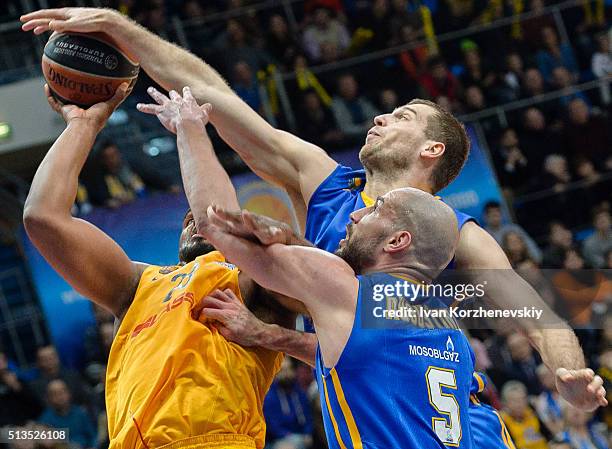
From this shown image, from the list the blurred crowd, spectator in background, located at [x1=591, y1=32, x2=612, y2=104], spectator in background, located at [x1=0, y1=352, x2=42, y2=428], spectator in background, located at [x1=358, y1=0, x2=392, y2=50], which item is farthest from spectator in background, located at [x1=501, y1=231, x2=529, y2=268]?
spectator in background, located at [x1=0, y1=352, x2=42, y2=428]

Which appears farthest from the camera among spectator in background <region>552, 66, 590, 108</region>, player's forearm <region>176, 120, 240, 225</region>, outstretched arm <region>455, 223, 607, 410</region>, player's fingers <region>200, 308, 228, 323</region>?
spectator in background <region>552, 66, 590, 108</region>

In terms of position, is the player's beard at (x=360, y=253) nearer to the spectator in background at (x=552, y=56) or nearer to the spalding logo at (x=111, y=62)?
the spalding logo at (x=111, y=62)

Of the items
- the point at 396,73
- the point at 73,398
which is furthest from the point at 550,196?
the point at 73,398

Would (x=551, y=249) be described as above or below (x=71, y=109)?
below

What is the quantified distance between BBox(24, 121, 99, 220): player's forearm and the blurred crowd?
15.4 feet

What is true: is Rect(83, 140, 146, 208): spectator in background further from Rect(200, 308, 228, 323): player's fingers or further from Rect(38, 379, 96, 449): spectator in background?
Rect(200, 308, 228, 323): player's fingers

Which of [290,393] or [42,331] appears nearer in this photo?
[290,393]

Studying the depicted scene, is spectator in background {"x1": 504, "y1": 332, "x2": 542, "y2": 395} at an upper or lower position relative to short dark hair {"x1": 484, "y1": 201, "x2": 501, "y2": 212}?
lower

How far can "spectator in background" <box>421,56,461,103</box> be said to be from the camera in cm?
A: 1052

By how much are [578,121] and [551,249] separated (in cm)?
186

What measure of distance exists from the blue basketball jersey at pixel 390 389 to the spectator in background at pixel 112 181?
21.2 feet

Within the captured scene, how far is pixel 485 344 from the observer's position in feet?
25.8

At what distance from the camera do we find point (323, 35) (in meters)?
11.2

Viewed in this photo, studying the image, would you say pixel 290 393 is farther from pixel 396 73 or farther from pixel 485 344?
pixel 396 73
